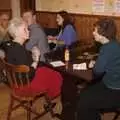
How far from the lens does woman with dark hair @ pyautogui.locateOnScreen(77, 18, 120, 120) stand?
97.7 inches

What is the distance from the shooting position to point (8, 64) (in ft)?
8.59

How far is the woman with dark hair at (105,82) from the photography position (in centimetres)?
248

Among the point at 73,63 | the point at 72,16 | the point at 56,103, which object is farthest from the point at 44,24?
the point at 73,63

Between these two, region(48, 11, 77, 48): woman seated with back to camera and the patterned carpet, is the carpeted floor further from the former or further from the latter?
region(48, 11, 77, 48): woman seated with back to camera

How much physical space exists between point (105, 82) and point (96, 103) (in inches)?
8.4

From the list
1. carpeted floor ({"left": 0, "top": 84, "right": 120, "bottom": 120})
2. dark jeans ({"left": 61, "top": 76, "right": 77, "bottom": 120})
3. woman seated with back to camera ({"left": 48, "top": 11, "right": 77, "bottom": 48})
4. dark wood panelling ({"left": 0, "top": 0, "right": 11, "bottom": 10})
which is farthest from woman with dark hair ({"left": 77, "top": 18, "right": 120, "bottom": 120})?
dark wood panelling ({"left": 0, "top": 0, "right": 11, "bottom": 10})

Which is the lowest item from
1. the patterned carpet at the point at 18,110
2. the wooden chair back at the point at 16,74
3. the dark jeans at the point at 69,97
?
the patterned carpet at the point at 18,110

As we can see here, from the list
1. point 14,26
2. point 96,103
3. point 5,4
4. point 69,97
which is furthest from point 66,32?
point 5,4

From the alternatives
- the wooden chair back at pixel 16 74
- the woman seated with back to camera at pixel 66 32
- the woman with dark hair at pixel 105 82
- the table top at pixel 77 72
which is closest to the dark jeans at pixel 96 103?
the woman with dark hair at pixel 105 82

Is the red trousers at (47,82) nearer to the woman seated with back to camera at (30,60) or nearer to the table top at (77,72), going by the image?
the woman seated with back to camera at (30,60)

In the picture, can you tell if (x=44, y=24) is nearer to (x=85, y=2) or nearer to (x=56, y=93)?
(x=85, y=2)

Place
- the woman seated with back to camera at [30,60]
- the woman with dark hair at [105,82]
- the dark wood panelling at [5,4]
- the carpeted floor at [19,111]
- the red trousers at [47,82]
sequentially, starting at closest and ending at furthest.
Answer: the woman with dark hair at [105,82] < the woman seated with back to camera at [30,60] < the red trousers at [47,82] < the carpeted floor at [19,111] < the dark wood panelling at [5,4]

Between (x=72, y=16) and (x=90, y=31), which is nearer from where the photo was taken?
(x=90, y=31)

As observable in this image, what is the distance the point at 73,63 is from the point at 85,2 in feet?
5.93
